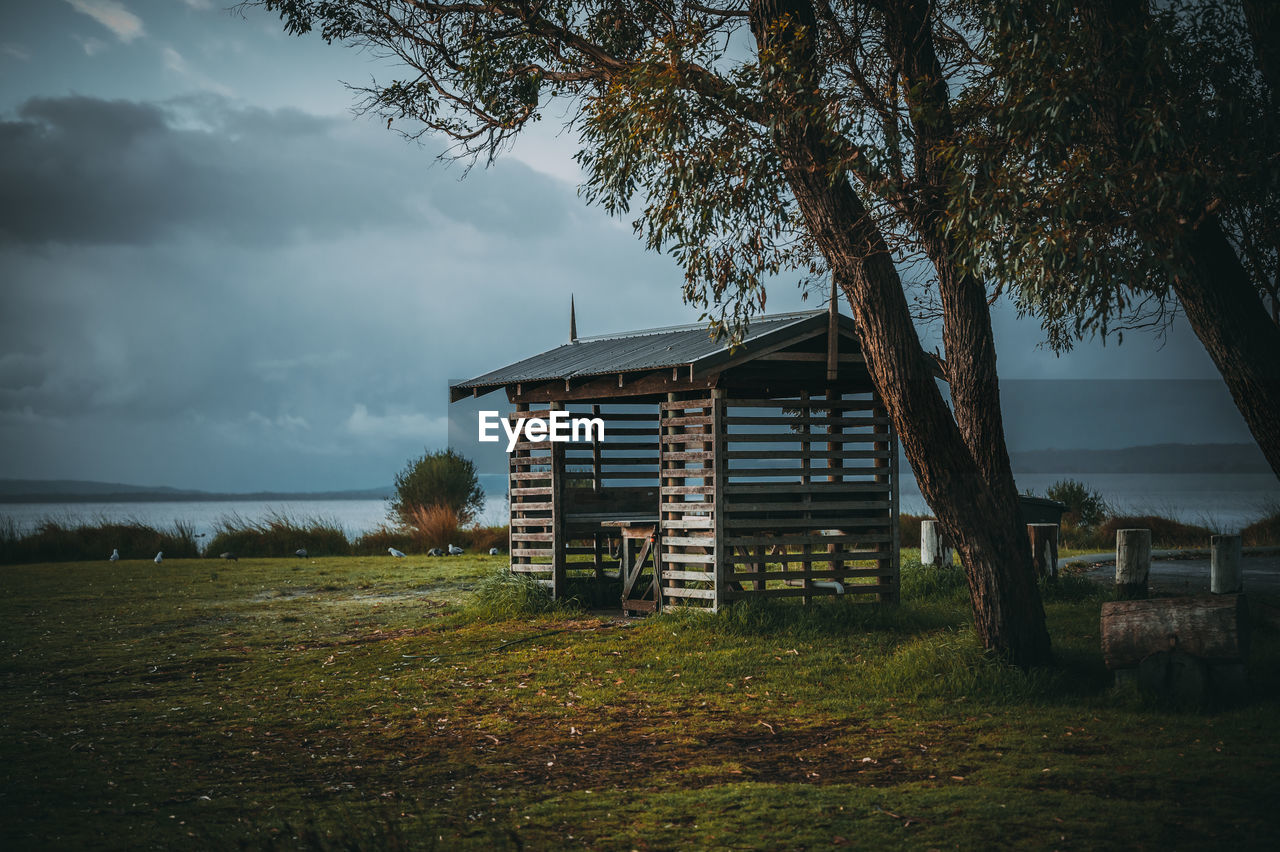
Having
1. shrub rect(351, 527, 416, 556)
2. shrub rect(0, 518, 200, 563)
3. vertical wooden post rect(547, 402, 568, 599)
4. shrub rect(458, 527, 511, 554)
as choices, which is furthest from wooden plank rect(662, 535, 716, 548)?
shrub rect(0, 518, 200, 563)

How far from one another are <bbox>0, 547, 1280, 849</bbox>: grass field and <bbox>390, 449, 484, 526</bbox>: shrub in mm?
17807

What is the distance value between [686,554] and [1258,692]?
6204 millimetres

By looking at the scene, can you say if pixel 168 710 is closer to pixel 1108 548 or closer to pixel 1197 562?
pixel 1197 562

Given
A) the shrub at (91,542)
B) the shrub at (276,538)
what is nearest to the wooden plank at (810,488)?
the shrub at (276,538)

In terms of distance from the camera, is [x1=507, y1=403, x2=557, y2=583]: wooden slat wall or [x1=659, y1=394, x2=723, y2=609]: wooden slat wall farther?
[x1=507, y1=403, x2=557, y2=583]: wooden slat wall

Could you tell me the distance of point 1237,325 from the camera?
820 centimetres

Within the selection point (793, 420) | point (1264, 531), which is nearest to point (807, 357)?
point (793, 420)

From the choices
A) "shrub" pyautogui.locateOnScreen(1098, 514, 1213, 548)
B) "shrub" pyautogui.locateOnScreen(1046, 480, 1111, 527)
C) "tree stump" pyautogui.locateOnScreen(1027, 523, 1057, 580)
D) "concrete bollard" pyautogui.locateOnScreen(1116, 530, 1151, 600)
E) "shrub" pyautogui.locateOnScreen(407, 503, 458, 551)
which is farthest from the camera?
"shrub" pyautogui.locateOnScreen(407, 503, 458, 551)

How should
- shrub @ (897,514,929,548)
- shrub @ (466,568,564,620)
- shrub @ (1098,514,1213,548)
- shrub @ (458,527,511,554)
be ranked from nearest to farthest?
shrub @ (466,568,564,620) < shrub @ (1098,514,1213,548) < shrub @ (897,514,929,548) < shrub @ (458,527,511,554)

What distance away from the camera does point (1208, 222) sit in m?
8.23

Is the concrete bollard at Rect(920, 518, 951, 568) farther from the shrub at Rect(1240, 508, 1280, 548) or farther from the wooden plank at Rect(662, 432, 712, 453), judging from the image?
the shrub at Rect(1240, 508, 1280, 548)

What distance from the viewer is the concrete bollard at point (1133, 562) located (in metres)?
11.4

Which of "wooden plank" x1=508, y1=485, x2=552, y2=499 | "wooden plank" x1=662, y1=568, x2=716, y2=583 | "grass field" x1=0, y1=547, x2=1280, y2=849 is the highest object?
"wooden plank" x1=508, y1=485, x2=552, y2=499

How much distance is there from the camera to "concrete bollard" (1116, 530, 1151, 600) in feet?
37.5
